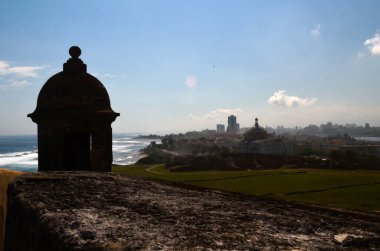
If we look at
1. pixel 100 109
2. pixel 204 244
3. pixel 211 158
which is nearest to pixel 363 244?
pixel 204 244

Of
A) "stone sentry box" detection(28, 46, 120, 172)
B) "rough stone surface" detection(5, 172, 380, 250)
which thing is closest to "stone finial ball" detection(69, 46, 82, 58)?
"stone sentry box" detection(28, 46, 120, 172)

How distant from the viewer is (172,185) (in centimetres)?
506

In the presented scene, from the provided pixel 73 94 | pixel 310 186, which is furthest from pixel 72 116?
pixel 310 186

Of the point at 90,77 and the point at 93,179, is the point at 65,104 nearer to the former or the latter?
the point at 90,77

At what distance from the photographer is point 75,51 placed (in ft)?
30.6

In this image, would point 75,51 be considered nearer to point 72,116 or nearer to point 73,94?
point 73,94

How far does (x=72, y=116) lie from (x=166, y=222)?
6719 millimetres

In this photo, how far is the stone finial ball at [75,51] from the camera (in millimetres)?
9289

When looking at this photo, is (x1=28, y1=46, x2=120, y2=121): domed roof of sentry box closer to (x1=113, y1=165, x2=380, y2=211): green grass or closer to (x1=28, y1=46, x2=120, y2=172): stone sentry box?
(x1=28, y1=46, x2=120, y2=172): stone sentry box

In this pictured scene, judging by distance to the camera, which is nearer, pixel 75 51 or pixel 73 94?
pixel 73 94

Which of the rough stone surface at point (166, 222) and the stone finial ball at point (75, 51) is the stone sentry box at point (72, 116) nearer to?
the stone finial ball at point (75, 51)

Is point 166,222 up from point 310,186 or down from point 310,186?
up

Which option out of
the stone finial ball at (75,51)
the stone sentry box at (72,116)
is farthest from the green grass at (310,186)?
the stone finial ball at (75,51)

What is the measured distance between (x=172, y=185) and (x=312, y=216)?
232 centimetres
